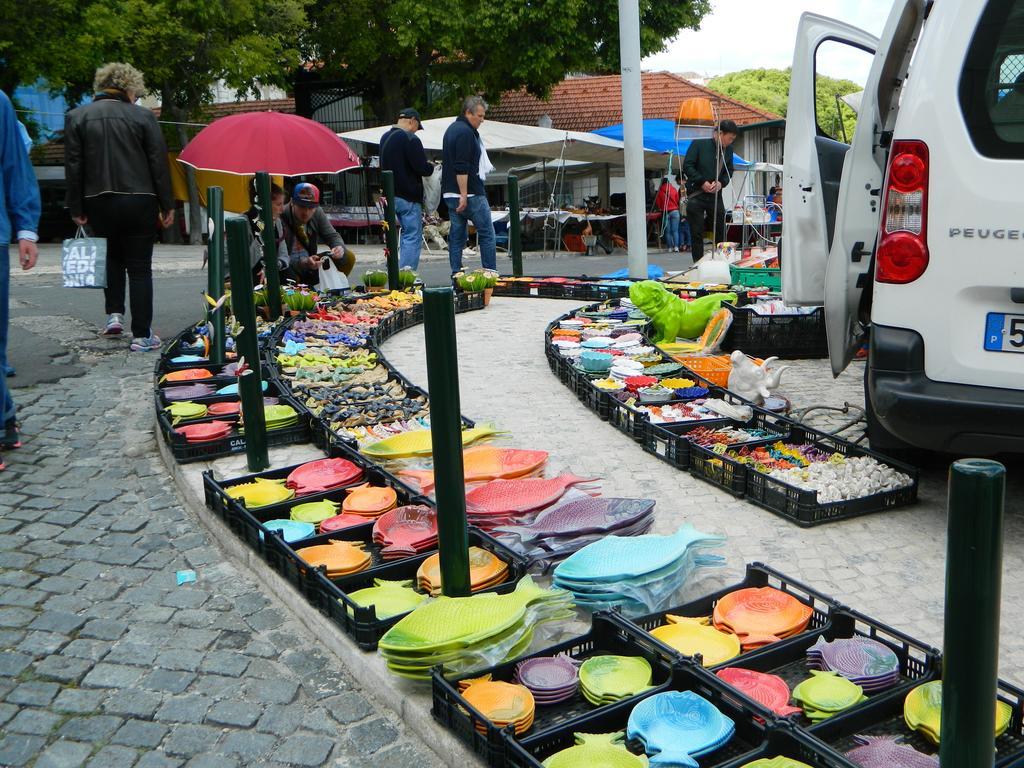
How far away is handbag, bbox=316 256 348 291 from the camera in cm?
1030

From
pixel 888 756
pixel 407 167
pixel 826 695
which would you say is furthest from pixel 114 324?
pixel 888 756

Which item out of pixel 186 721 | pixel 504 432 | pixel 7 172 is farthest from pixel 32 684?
pixel 7 172

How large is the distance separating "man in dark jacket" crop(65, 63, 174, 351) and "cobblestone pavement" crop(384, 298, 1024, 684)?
103 inches

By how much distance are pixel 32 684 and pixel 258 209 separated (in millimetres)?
5702

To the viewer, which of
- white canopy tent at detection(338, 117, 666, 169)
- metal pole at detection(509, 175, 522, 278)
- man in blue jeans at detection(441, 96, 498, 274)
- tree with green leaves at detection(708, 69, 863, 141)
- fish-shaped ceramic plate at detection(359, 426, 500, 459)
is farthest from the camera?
tree with green leaves at detection(708, 69, 863, 141)

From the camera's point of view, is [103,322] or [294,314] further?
[103,322]

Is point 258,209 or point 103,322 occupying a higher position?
point 258,209

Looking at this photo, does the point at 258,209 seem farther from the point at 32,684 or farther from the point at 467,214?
the point at 32,684

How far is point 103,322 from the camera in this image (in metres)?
10.1

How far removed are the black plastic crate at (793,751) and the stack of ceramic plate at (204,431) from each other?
376 cm

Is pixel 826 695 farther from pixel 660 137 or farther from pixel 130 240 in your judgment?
pixel 660 137

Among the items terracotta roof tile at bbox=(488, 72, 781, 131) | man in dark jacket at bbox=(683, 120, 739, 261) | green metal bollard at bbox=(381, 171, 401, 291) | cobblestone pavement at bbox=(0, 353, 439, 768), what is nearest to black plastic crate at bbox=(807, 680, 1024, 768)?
cobblestone pavement at bbox=(0, 353, 439, 768)

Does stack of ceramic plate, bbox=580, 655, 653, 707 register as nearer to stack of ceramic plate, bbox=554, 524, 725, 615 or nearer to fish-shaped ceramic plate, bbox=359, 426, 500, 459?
stack of ceramic plate, bbox=554, 524, 725, 615

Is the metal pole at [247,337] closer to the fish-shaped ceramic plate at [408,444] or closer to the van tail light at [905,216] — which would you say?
the fish-shaped ceramic plate at [408,444]
